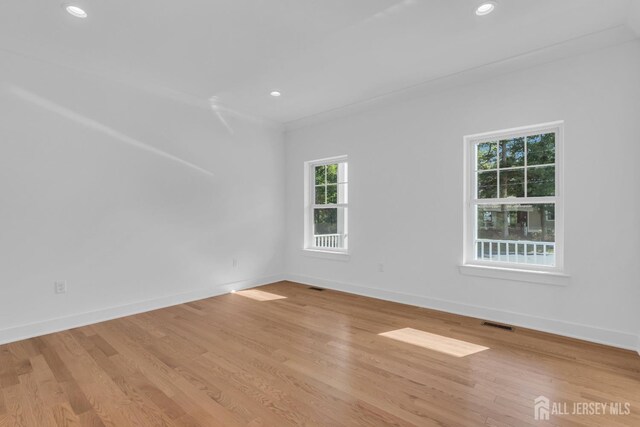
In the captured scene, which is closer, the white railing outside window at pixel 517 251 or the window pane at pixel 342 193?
the white railing outside window at pixel 517 251

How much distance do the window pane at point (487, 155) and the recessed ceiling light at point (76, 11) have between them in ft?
12.8

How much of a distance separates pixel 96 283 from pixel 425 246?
3765mm

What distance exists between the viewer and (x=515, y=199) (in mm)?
3391

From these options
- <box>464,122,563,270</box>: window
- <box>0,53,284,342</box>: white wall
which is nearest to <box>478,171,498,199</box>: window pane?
<box>464,122,563,270</box>: window

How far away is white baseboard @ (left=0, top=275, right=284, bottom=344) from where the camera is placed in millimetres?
3014

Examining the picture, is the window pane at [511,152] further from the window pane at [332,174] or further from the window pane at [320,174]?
the window pane at [320,174]

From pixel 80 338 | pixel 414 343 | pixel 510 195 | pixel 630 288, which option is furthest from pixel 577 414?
pixel 80 338

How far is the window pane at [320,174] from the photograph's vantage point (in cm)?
536

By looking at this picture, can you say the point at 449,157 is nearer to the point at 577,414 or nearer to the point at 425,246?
the point at 425,246

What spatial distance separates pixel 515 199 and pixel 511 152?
511 mm

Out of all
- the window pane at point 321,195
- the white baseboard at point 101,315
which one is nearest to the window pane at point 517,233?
the window pane at point 321,195

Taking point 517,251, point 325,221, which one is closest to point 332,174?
point 325,221

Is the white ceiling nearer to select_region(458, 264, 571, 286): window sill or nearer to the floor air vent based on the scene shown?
select_region(458, 264, 571, 286): window sill

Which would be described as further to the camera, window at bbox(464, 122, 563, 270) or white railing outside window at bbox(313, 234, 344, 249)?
white railing outside window at bbox(313, 234, 344, 249)
